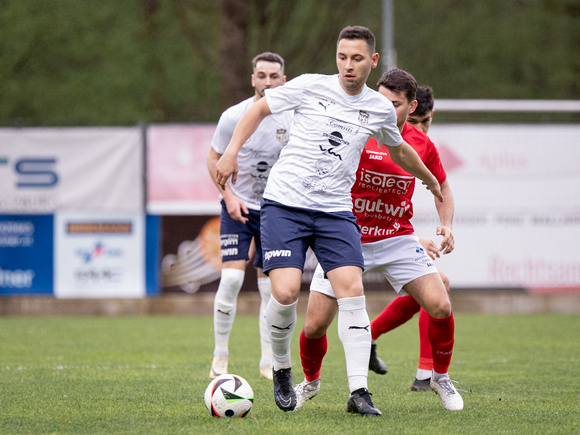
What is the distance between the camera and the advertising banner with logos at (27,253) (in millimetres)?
13000

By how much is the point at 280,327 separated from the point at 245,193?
2273 mm

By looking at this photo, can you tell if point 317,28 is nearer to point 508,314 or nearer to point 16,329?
point 508,314

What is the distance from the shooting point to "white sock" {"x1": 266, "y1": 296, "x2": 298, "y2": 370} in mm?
5172

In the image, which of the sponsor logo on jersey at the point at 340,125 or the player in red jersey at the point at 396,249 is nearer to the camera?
the sponsor logo on jersey at the point at 340,125

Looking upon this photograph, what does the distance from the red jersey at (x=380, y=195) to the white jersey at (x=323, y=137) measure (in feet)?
2.34

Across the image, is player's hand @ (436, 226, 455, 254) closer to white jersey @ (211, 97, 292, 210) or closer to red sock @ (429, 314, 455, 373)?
red sock @ (429, 314, 455, 373)

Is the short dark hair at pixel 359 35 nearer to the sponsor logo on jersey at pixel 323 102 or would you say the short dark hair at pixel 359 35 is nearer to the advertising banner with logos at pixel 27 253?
the sponsor logo on jersey at pixel 323 102

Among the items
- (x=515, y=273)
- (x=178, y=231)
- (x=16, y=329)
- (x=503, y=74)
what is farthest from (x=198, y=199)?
(x=503, y=74)

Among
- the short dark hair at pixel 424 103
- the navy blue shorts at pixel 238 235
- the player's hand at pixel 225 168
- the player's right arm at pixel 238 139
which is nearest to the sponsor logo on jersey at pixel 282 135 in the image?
the navy blue shorts at pixel 238 235

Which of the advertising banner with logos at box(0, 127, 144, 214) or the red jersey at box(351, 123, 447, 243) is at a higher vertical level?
the red jersey at box(351, 123, 447, 243)

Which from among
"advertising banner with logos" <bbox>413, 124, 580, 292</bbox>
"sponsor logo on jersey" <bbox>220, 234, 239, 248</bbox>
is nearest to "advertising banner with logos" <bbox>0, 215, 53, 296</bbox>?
"advertising banner with logos" <bbox>413, 124, 580, 292</bbox>

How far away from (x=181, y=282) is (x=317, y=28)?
37.3 ft

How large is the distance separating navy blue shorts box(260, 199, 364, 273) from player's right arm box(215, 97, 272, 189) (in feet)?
1.23

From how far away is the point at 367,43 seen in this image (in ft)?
16.6
